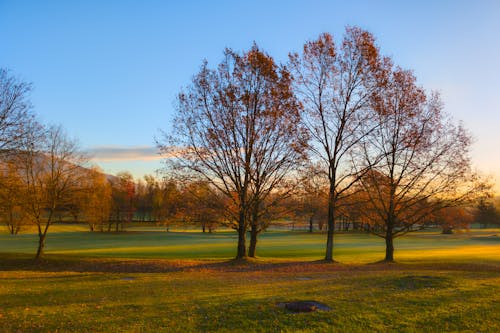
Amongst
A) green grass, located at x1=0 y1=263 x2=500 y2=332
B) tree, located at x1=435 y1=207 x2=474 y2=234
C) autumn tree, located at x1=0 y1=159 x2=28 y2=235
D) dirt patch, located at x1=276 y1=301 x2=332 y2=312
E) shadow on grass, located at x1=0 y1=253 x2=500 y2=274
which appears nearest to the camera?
green grass, located at x1=0 y1=263 x2=500 y2=332

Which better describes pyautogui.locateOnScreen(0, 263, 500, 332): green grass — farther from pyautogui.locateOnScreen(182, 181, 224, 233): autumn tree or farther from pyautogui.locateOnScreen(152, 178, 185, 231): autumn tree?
pyautogui.locateOnScreen(182, 181, 224, 233): autumn tree

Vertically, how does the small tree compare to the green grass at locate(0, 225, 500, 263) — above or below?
above

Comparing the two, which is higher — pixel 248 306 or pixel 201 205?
pixel 201 205

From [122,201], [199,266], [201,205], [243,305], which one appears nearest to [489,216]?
[122,201]

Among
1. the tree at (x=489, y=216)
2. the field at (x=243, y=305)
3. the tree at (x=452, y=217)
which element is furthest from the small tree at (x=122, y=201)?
the tree at (x=489, y=216)

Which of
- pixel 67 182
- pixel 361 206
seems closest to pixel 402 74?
pixel 361 206

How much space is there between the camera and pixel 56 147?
124 feet

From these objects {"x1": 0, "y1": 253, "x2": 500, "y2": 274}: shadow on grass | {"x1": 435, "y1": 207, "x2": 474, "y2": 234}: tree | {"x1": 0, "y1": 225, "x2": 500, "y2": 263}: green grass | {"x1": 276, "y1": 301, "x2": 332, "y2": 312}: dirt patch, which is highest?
{"x1": 435, "y1": 207, "x2": 474, "y2": 234}: tree

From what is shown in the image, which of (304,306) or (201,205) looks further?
(201,205)

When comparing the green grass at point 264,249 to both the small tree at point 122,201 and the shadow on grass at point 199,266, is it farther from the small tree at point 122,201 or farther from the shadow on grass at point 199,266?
the small tree at point 122,201

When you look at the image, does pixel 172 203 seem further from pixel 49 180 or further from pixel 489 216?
pixel 489 216

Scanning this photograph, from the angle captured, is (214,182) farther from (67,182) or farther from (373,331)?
(373,331)

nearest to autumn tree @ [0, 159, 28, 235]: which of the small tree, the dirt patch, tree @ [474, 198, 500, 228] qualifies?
the dirt patch

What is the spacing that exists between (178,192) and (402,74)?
64.5 feet
